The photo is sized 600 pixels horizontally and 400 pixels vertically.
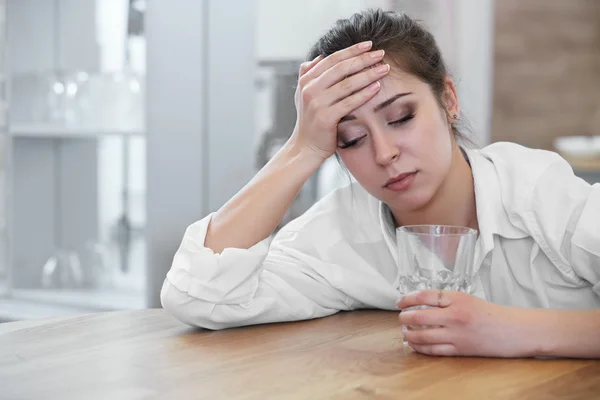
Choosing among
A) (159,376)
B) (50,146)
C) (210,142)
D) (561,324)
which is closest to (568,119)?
(210,142)

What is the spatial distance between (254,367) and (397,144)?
481 millimetres

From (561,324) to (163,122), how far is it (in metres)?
1.92

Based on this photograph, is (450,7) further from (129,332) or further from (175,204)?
(129,332)

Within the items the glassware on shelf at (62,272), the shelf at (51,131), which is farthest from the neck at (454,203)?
the glassware on shelf at (62,272)

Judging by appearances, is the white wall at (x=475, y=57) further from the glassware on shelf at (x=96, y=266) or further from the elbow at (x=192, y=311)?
the elbow at (x=192, y=311)

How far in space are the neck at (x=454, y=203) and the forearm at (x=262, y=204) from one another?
7.9 inches

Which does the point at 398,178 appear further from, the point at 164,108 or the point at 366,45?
the point at 164,108

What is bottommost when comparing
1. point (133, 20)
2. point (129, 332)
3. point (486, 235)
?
point (129, 332)

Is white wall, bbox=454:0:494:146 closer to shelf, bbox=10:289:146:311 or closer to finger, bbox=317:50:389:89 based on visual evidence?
shelf, bbox=10:289:146:311

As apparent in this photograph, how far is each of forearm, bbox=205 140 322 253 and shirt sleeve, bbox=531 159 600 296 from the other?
0.38 meters

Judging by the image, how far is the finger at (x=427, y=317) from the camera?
3.61 feet

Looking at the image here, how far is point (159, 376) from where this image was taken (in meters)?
1.00

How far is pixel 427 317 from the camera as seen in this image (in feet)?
3.62

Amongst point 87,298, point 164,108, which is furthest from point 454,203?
point 87,298
